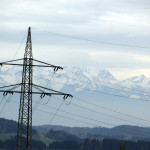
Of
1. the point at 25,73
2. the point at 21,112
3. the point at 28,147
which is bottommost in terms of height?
the point at 28,147

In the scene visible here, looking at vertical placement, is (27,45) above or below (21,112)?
above

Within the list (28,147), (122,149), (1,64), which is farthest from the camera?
(1,64)

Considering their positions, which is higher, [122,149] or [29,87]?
[29,87]

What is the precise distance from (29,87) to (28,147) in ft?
31.7

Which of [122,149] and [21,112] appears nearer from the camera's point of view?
[122,149]

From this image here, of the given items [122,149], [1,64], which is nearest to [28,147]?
[1,64]

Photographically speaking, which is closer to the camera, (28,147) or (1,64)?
(28,147)

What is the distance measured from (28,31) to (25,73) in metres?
7.62

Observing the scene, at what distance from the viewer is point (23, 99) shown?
7888cm

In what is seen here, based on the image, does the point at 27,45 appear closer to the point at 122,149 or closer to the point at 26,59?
the point at 26,59

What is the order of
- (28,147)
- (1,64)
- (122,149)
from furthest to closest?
(1,64) < (28,147) < (122,149)

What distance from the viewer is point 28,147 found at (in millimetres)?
78125

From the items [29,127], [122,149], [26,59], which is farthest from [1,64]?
[122,149]

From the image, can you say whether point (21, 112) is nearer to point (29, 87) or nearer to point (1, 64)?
point (29, 87)
